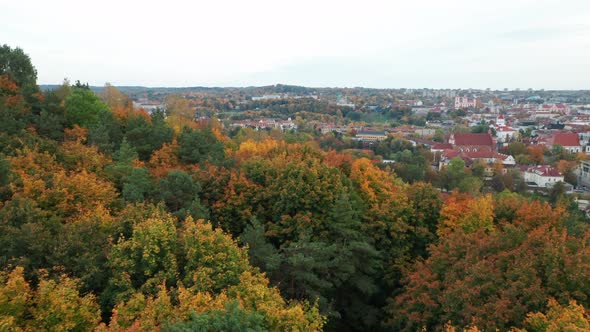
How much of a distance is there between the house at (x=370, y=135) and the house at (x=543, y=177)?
104 feet

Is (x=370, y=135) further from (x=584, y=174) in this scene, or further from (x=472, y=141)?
(x=584, y=174)

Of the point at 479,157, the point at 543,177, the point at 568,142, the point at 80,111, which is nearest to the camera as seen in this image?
the point at 80,111

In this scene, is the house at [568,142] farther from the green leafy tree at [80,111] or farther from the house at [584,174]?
the green leafy tree at [80,111]

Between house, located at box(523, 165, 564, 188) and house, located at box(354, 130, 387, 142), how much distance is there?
3172cm

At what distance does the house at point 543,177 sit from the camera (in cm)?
4889

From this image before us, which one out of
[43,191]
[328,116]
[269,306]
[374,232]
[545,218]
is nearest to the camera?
[269,306]

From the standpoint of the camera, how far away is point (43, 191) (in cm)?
1416

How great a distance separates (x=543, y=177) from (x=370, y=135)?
38.3m

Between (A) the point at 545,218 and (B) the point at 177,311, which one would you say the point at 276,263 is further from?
(A) the point at 545,218

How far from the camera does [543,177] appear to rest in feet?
162

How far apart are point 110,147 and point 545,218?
18707mm

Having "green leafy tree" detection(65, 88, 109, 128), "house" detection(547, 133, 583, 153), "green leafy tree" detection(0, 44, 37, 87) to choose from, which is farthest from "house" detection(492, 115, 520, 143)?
"green leafy tree" detection(0, 44, 37, 87)

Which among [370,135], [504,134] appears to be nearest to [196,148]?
[370,135]

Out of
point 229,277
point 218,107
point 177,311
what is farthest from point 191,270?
point 218,107
